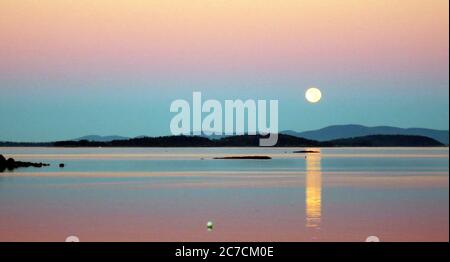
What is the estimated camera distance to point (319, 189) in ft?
161

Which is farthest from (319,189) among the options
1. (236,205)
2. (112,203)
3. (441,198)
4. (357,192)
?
(112,203)

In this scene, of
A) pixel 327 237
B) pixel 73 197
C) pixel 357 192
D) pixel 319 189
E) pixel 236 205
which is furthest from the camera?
pixel 319 189

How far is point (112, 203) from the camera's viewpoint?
3775 centimetres

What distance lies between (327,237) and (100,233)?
8.03 m

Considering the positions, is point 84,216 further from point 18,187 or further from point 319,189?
point 319,189

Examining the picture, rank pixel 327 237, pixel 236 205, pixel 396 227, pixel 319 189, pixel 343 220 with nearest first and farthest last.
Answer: pixel 327 237
pixel 396 227
pixel 343 220
pixel 236 205
pixel 319 189

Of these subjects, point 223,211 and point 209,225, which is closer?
point 209,225

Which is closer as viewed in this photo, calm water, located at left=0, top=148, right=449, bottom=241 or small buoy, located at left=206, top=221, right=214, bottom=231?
calm water, located at left=0, top=148, right=449, bottom=241

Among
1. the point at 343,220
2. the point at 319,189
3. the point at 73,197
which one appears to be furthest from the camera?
the point at 319,189

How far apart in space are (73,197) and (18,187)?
325 inches

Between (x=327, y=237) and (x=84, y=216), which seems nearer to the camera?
(x=327, y=237)

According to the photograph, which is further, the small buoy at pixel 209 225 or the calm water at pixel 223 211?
the small buoy at pixel 209 225
